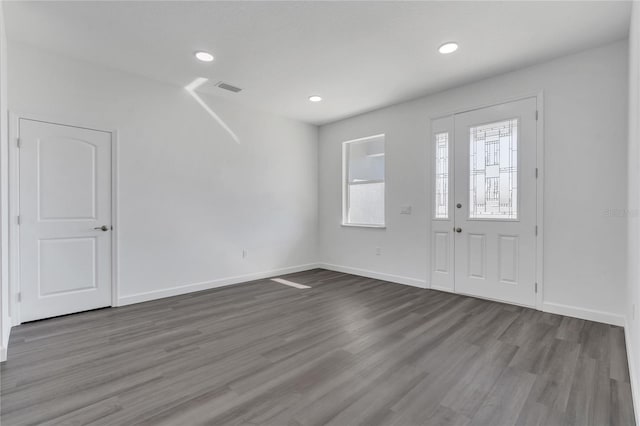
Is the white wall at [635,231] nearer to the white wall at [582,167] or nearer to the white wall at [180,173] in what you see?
the white wall at [582,167]

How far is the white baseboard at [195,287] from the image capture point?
3.71 m

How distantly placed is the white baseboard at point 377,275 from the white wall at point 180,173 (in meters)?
0.68

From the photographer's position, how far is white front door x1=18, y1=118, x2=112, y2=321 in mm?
3100

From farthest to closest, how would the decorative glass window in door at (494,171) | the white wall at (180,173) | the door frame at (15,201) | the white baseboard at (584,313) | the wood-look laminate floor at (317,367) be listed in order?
the decorative glass window in door at (494,171), the white wall at (180,173), the white baseboard at (584,313), the door frame at (15,201), the wood-look laminate floor at (317,367)

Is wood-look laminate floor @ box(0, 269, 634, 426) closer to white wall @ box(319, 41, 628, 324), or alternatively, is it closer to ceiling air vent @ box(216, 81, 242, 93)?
white wall @ box(319, 41, 628, 324)

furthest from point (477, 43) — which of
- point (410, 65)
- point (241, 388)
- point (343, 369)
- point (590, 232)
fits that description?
point (241, 388)

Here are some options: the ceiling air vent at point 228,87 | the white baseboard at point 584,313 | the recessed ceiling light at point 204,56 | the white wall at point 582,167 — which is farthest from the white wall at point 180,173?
the white baseboard at point 584,313

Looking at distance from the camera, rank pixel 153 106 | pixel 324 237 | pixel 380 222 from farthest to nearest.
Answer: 1. pixel 324 237
2. pixel 380 222
3. pixel 153 106

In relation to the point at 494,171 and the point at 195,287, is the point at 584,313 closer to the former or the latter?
the point at 494,171

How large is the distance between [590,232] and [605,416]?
2051 mm

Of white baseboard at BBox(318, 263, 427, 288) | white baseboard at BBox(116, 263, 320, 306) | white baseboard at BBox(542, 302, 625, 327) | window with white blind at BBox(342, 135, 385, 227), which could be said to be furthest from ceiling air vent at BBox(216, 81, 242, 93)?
white baseboard at BBox(542, 302, 625, 327)

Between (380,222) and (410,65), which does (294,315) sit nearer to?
(380,222)

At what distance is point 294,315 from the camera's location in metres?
3.30

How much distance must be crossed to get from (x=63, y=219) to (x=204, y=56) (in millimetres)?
2346
